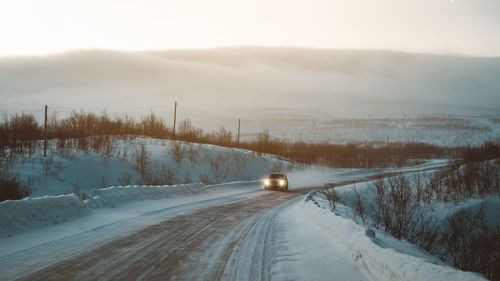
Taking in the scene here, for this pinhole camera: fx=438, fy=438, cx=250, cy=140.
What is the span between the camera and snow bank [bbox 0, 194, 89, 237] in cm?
1155

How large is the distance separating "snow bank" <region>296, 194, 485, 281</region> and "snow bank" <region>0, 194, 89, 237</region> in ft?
27.0

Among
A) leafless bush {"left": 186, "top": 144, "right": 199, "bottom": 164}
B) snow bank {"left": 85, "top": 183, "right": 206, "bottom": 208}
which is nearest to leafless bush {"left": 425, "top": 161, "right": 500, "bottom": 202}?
snow bank {"left": 85, "top": 183, "right": 206, "bottom": 208}

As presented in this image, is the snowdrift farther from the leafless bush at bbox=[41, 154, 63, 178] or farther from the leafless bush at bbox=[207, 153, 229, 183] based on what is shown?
the leafless bush at bbox=[207, 153, 229, 183]

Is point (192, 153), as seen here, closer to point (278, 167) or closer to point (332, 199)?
point (278, 167)

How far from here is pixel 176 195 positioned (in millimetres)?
26266

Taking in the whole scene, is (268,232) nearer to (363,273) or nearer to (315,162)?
(363,273)

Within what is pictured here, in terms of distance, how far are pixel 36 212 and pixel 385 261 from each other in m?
10.1

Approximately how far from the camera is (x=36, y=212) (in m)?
12.9

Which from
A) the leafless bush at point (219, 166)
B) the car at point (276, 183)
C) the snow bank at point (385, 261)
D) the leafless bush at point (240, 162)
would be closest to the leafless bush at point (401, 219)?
the snow bank at point (385, 261)

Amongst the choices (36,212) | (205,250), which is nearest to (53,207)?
(36,212)

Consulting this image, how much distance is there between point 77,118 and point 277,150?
4283cm

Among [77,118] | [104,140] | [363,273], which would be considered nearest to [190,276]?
[363,273]

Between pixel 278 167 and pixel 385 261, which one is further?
pixel 278 167

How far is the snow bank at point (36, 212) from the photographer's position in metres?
Answer: 11.6
